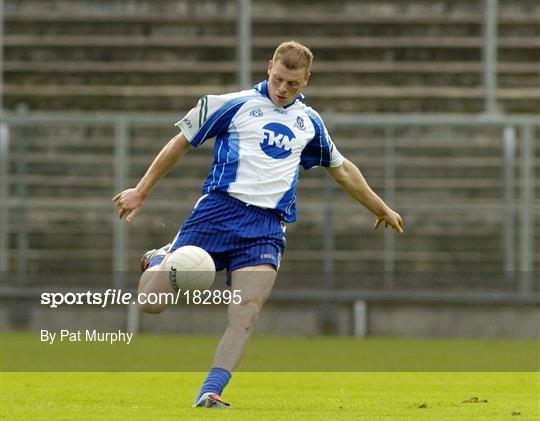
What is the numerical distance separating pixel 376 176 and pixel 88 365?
19.5 ft

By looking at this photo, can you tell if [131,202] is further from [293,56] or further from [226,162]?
[293,56]

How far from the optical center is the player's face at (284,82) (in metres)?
7.68

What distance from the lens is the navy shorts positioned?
25.7 ft

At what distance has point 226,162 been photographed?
7.89 metres

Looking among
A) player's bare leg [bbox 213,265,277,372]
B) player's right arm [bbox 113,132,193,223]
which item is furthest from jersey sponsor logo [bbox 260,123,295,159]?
player's bare leg [bbox 213,265,277,372]

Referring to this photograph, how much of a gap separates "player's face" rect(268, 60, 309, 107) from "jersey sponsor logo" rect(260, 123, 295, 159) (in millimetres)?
135

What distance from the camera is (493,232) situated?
16.9 m

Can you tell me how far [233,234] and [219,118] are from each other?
2.01 feet

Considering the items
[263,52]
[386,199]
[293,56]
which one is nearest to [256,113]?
[293,56]

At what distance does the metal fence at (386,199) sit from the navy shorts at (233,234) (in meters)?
8.77

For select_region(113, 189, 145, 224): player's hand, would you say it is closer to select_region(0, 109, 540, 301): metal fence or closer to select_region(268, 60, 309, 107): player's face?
select_region(268, 60, 309, 107): player's face

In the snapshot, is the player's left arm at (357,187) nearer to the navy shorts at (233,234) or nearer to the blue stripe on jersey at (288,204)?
the blue stripe on jersey at (288,204)
